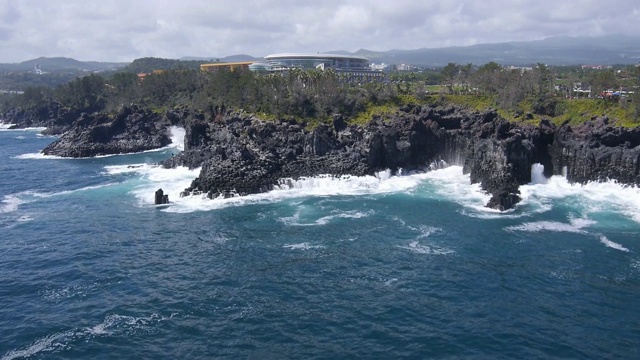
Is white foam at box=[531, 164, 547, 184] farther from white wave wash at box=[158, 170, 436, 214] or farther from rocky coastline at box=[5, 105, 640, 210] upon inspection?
white wave wash at box=[158, 170, 436, 214]

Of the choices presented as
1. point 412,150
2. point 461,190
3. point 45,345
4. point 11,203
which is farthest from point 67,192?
point 461,190

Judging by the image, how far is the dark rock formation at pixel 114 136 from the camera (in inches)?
5778

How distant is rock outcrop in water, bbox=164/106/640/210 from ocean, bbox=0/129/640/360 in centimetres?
351

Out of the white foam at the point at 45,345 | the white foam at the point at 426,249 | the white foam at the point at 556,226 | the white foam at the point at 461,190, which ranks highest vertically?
the white foam at the point at 461,190

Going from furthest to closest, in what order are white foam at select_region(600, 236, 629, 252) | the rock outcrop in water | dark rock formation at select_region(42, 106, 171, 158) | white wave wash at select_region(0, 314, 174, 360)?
dark rock formation at select_region(42, 106, 171, 158) → the rock outcrop in water → white foam at select_region(600, 236, 629, 252) → white wave wash at select_region(0, 314, 174, 360)

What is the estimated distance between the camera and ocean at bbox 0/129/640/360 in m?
45.6

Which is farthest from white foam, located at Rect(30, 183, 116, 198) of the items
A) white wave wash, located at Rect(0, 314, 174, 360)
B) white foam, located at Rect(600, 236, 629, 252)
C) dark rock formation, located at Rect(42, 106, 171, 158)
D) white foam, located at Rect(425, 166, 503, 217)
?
white foam, located at Rect(600, 236, 629, 252)

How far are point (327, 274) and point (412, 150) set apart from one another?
5315 cm

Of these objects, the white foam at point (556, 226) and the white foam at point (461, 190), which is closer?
the white foam at point (556, 226)

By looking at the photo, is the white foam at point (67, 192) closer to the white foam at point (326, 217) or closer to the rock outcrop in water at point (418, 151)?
the rock outcrop in water at point (418, 151)

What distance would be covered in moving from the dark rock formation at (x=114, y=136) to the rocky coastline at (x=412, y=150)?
3453 centimetres

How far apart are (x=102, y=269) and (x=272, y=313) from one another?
952 inches

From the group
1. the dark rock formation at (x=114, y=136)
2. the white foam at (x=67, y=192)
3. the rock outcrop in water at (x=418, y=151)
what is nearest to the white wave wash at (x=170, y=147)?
the dark rock formation at (x=114, y=136)

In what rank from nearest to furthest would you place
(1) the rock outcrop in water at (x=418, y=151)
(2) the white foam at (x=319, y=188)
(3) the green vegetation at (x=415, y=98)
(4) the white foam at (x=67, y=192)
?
1. (2) the white foam at (x=319, y=188)
2. (1) the rock outcrop in water at (x=418, y=151)
3. (4) the white foam at (x=67, y=192)
4. (3) the green vegetation at (x=415, y=98)
